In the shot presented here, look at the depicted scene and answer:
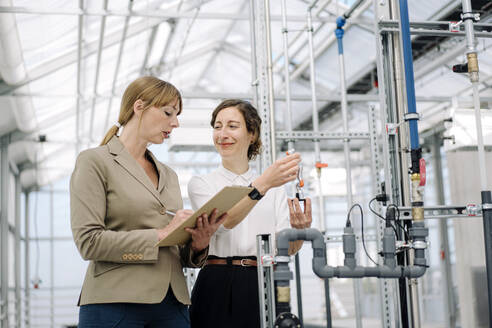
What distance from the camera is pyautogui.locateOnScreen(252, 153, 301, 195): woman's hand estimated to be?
1533mm

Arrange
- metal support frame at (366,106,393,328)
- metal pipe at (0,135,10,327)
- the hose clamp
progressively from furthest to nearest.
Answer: metal pipe at (0,135,10,327), metal support frame at (366,106,393,328), the hose clamp

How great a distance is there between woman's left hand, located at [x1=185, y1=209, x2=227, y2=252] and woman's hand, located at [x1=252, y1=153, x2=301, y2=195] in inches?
5.8

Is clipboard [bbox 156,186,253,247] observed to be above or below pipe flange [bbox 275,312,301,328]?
above

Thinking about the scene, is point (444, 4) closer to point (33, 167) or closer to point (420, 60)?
point (420, 60)

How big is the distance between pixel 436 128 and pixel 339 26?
4.86 meters

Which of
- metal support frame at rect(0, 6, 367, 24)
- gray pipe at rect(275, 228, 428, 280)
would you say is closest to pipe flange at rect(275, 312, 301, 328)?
gray pipe at rect(275, 228, 428, 280)

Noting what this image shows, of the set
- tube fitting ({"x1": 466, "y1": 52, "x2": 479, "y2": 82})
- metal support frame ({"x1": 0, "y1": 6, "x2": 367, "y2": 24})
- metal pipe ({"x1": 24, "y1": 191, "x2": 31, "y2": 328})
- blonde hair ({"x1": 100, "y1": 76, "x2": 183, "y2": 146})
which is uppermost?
metal support frame ({"x1": 0, "y1": 6, "x2": 367, "y2": 24})

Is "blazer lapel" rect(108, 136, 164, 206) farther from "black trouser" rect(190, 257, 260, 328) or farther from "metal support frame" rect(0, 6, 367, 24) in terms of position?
"metal support frame" rect(0, 6, 367, 24)

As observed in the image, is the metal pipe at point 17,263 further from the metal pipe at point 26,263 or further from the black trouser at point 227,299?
the black trouser at point 227,299

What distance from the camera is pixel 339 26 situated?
3949 millimetres

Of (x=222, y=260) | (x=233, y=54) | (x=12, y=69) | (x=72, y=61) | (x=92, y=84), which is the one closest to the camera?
(x=222, y=260)

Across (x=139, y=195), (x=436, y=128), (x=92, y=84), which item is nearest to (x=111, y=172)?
(x=139, y=195)

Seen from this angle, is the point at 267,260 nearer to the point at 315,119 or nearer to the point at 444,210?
the point at 444,210

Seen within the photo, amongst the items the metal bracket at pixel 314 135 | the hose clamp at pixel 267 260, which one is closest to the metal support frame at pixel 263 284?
the hose clamp at pixel 267 260
